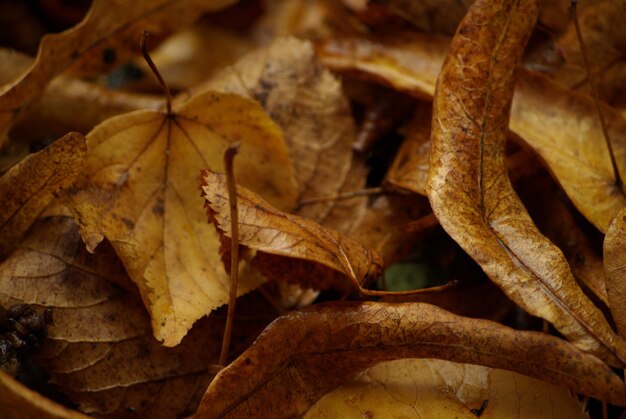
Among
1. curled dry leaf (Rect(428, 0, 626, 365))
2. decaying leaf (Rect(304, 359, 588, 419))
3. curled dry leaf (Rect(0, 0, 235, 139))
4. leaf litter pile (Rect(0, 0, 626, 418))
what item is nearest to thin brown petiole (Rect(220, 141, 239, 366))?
leaf litter pile (Rect(0, 0, 626, 418))

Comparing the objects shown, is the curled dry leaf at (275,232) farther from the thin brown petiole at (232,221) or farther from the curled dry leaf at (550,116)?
the curled dry leaf at (550,116)

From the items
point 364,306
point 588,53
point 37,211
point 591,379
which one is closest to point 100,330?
point 37,211

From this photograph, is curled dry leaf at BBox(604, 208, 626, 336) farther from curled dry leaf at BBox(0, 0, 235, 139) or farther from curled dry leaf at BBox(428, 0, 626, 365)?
curled dry leaf at BBox(0, 0, 235, 139)

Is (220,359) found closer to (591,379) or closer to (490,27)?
(591,379)

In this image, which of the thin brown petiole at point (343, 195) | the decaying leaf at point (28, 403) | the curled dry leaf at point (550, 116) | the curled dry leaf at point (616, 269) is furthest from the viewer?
the thin brown petiole at point (343, 195)

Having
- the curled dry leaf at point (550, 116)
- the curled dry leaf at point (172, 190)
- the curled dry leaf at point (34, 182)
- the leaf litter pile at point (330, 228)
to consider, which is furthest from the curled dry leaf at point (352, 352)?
the curled dry leaf at point (34, 182)

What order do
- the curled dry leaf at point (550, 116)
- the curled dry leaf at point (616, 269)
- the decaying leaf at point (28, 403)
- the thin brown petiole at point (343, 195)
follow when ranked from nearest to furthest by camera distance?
the decaying leaf at point (28, 403)
the curled dry leaf at point (616, 269)
the curled dry leaf at point (550, 116)
the thin brown petiole at point (343, 195)
